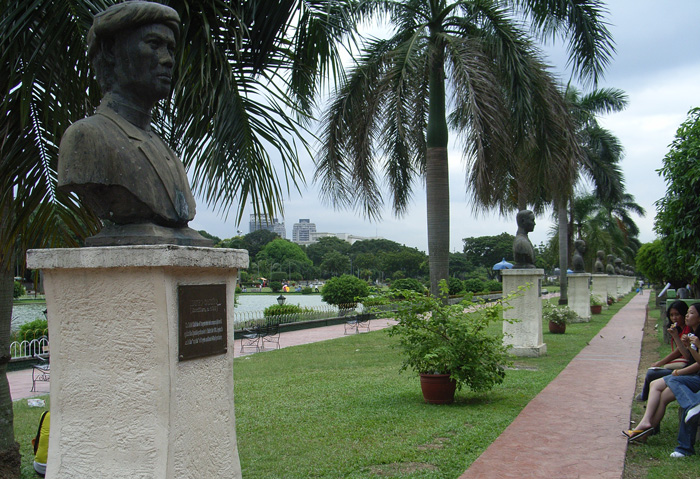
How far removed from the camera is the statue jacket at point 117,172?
3082 millimetres

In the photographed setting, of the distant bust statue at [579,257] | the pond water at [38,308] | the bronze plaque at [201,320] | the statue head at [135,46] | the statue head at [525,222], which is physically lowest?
the pond water at [38,308]

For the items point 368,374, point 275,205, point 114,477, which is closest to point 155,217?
point 114,477

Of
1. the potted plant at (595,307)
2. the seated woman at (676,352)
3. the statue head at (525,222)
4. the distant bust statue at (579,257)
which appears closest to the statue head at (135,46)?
the seated woman at (676,352)

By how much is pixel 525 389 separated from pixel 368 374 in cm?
287

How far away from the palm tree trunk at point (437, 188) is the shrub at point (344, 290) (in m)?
13.6

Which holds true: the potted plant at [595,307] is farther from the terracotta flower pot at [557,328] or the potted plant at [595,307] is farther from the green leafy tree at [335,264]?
the green leafy tree at [335,264]

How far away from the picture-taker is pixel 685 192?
925cm

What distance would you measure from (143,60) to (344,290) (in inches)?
863

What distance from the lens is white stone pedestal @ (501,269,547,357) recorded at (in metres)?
11.5

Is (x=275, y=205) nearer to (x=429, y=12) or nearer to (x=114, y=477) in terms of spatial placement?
(x=114, y=477)

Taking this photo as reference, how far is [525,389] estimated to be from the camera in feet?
27.5

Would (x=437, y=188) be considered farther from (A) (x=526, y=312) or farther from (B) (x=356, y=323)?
(B) (x=356, y=323)

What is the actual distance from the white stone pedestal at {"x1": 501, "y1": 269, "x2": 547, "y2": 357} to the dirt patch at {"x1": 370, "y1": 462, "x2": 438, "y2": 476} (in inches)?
276

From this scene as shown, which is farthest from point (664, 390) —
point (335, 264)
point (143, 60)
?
point (335, 264)
